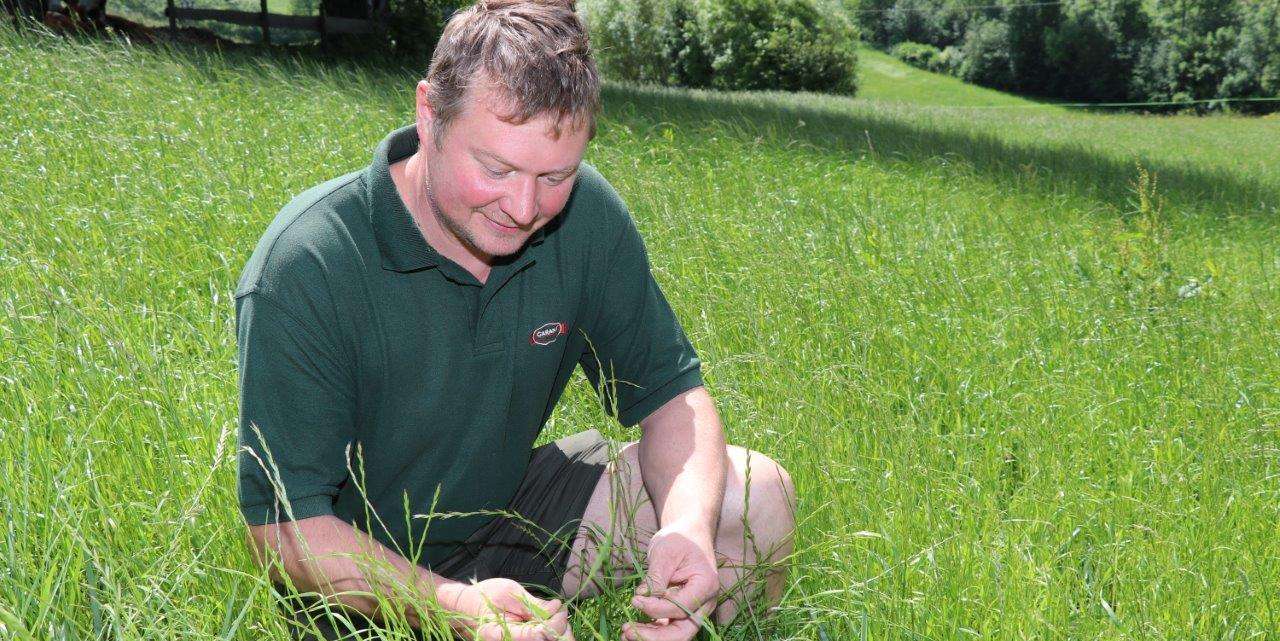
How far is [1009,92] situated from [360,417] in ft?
197

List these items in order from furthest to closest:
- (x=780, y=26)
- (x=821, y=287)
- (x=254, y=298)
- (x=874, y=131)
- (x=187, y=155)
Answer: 1. (x=780, y=26)
2. (x=874, y=131)
3. (x=187, y=155)
4. (x=821, y=287)
5. (x=254, y=298)

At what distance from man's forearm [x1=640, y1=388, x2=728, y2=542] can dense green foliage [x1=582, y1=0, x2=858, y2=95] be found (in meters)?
46.3

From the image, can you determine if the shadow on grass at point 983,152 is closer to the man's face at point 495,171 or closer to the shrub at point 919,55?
the man's face at point 495,171

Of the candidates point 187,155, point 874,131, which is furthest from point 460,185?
point 874,131

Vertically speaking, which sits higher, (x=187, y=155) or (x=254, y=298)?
(x=254, y=298)

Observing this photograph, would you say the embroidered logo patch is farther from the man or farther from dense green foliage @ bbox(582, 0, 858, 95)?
dense green foliage @ bbox(582, 0, 858, 95)

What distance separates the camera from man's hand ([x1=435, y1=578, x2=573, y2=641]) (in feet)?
4.96

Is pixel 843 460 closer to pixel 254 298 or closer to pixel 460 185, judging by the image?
pixel 460 185

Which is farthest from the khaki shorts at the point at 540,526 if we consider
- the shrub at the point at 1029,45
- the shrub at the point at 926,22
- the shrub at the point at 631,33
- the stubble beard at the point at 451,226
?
the shrub at the point at 926,22

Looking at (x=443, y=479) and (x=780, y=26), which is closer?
(x=443, y=479)

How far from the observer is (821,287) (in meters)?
3.78

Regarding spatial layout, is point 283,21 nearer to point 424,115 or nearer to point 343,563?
point 424,115

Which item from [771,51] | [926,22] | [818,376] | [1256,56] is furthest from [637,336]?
[926,22]

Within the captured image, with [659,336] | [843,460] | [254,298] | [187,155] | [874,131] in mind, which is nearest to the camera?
[254,298]
